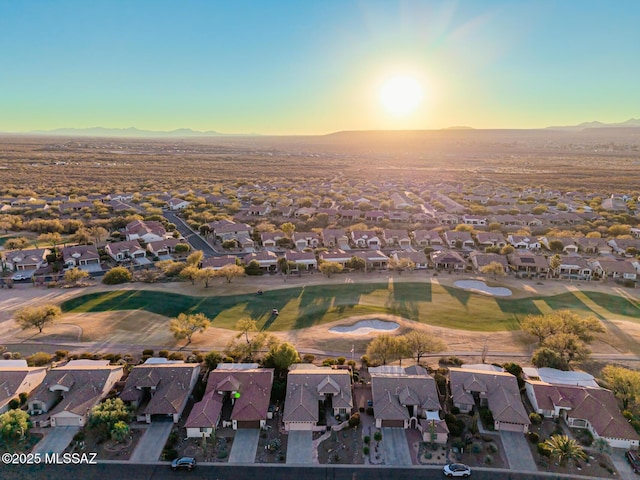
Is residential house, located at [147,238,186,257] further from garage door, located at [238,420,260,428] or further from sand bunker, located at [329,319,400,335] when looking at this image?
garage door, located at [238,420,260,428]

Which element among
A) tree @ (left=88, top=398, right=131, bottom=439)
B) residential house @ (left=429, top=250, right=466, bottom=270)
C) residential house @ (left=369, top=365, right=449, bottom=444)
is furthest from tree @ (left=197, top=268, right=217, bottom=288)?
residential house @ (left=429, top=250, right=466, bottom=270)

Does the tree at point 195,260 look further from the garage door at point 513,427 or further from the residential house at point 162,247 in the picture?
the garage door at point 513,427

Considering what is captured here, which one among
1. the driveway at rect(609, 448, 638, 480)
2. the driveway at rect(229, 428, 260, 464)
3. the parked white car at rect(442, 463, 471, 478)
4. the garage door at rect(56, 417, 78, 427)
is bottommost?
the driveway at rect(609, 448, 638, 480)

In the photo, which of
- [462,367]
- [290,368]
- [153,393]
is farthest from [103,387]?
[462,367]

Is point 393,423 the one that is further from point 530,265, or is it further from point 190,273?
point 530,265

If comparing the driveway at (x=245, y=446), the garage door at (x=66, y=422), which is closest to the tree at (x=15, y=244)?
the garage door at (x=66, y=422)
